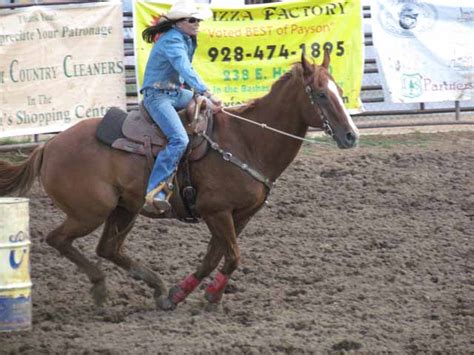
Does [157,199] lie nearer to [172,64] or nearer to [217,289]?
[217,289]

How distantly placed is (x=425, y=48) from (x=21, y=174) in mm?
6377

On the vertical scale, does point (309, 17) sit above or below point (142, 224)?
above

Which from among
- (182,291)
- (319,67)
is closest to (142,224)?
(182,291)

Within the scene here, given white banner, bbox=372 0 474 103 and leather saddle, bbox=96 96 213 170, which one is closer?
leather saddle, bbox=96 96 213 170

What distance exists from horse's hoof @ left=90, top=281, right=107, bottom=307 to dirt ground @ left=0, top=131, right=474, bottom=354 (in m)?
0.09

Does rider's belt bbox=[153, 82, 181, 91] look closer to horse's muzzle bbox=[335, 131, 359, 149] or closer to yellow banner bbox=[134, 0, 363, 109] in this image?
horse's muzzle bbox=[335, 131, 359, 149]

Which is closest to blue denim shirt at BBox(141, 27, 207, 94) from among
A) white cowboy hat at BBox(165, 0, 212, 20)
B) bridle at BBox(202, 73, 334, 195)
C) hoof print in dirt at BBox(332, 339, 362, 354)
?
white cowboy hat at BBox(165, 0, 212, 20)

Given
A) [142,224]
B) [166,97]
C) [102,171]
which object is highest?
[166,97]

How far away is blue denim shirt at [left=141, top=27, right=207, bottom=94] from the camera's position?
23.6 ft

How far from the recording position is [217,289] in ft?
24.9

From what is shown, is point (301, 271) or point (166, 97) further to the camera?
point (301, 271)

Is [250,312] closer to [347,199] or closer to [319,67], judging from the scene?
[319,67]

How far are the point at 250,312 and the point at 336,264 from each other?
4.54ft

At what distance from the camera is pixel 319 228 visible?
9.59 meters
